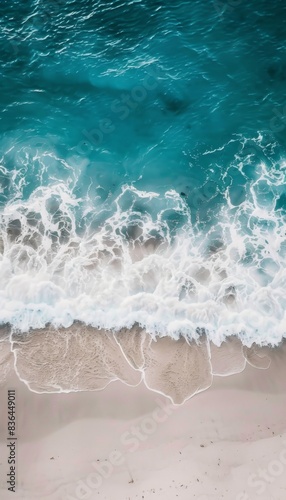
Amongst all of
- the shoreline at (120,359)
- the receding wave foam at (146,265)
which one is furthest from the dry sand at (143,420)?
the receding wave foam at (146,265)

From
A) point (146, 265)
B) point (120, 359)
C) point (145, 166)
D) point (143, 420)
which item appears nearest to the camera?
point (143, 420)

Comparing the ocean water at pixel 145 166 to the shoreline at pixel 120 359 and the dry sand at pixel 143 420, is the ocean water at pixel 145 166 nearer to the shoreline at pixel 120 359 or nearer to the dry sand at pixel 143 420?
the shoreline at pixel 120 359

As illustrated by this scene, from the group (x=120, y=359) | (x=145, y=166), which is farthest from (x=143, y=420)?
(x=145, y=166)

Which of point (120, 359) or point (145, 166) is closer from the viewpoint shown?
point (120, 359)

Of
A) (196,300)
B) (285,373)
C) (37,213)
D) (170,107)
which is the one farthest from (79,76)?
(285,373)

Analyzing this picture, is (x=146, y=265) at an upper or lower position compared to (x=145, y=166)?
lower

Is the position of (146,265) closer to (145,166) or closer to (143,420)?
(145,166)
